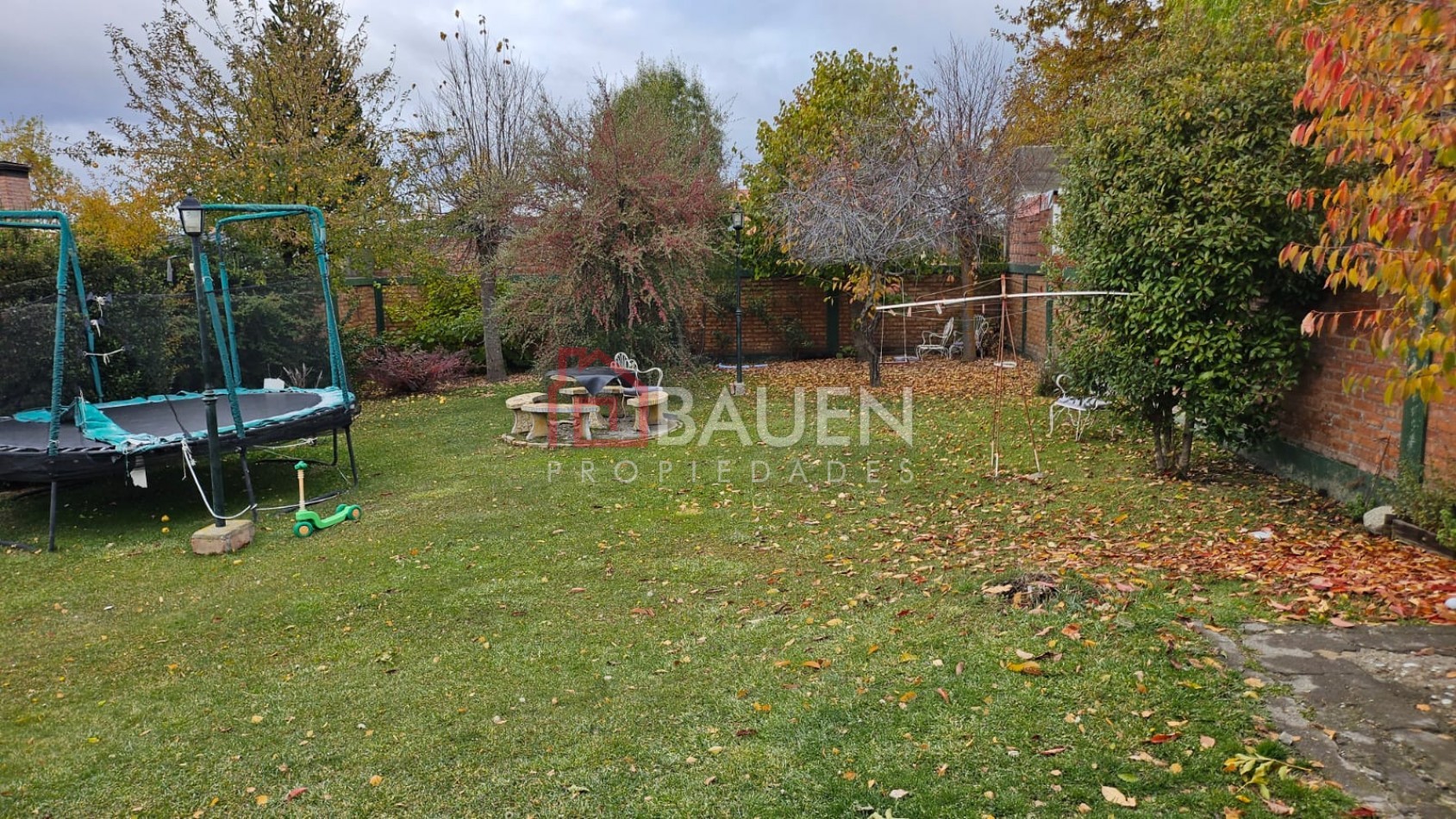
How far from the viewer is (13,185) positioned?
10.4 m

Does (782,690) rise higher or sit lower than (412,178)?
lower

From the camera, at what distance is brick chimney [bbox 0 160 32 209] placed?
1028cm

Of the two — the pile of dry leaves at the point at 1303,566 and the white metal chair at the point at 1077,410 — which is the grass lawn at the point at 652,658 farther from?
the white metal chair at the point at 1077,410

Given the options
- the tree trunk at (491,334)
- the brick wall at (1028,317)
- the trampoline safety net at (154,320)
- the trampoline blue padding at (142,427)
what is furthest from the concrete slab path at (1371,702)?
the tree trunk at (491,334)

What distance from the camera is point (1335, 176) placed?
203 inches

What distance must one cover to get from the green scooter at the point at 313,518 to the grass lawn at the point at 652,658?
4.0 inches

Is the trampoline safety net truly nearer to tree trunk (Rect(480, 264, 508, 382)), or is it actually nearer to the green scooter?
the green scooter

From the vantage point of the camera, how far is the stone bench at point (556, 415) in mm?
9438

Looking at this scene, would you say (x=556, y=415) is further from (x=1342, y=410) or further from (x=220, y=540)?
(x=1342, y=410)

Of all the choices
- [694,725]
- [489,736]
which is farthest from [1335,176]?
[489,736]

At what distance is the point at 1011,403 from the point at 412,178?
33.6 feet

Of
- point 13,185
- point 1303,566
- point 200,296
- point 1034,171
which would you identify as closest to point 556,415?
point 200,296

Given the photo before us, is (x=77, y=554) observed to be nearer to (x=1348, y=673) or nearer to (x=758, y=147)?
(x=1348, y=673)

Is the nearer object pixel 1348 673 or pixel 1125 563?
pixel 1348 673
